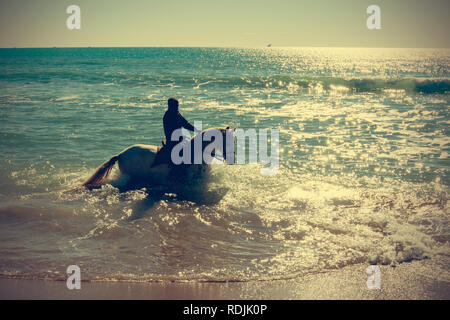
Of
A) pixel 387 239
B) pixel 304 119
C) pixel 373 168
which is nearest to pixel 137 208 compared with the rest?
pixel 387 239

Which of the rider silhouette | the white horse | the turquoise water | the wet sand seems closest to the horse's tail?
the white horse

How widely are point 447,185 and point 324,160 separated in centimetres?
317

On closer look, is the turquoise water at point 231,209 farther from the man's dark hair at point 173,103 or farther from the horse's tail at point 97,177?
the man's dark hair at point 173,103

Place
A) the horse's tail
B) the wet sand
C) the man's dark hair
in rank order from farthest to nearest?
the horse's tail
the man's dark hair
the wet sand

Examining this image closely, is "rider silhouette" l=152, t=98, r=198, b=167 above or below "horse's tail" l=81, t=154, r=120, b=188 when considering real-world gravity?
above

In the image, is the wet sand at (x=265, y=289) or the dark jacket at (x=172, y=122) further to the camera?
the dark jacket at (x=172, y=122)

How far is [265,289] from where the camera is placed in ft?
15.2

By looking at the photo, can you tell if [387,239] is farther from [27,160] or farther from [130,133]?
[130,133]

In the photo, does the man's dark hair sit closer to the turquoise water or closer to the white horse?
the white horse

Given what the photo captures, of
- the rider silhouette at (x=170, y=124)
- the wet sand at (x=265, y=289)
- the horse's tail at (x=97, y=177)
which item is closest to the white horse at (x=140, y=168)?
the horse's tail at (x=97, y=177)

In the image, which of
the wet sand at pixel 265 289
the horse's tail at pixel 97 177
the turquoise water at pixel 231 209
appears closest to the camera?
the wet sand at pixel 265 289

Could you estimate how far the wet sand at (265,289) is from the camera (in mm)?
4465

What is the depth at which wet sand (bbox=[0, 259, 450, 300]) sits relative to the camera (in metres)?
4.46
